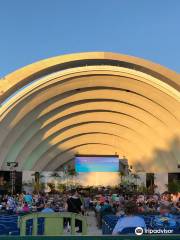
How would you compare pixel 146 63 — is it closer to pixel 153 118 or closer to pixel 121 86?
pixel 121 86

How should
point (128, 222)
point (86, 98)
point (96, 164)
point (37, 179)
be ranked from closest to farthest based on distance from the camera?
point (128, 222) < point (86, 98) < point (37, 179) < point (96, 164)

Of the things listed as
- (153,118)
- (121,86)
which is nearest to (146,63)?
(121,86)

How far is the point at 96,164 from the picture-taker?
2162 inches

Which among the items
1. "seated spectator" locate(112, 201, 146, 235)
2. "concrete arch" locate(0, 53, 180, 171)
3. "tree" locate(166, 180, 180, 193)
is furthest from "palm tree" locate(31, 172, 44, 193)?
"seated spectator" locate(112, 201, 146, 235)

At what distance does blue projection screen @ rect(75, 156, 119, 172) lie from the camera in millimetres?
54594

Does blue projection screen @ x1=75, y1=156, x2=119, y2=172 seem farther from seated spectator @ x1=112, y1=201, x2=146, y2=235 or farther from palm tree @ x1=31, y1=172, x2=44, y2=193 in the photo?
seated spectator @ x1=112, y1=201, x2=146, y2=235

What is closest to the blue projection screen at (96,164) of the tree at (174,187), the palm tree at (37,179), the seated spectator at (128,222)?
the palm tree at (37,179)

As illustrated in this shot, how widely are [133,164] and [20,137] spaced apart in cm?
1658

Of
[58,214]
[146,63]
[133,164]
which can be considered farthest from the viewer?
[133,164]

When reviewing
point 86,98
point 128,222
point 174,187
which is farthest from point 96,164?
point 128,222

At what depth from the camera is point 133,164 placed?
56562 millimetres

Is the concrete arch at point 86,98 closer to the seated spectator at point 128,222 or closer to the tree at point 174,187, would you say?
the tree at point 174,187

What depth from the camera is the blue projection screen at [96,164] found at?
5459 centimetres

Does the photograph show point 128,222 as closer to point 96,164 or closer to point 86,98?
point 86,98
